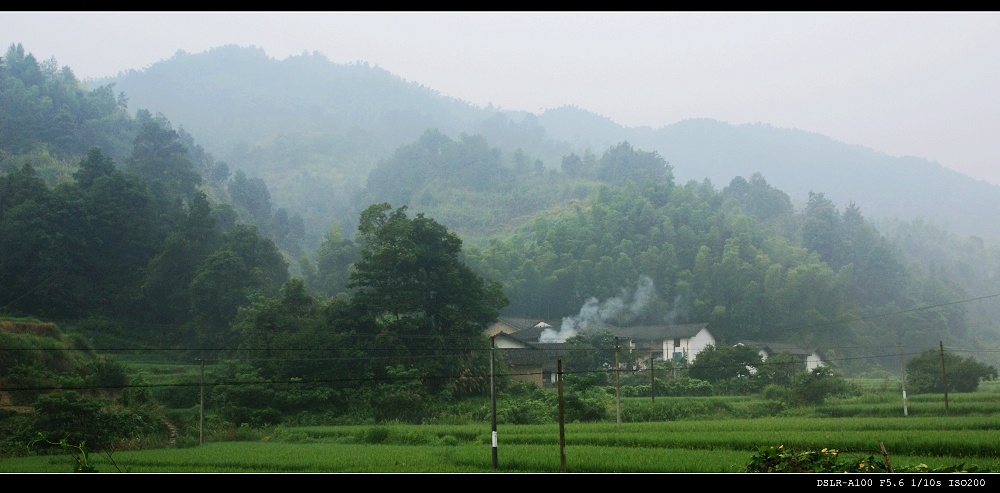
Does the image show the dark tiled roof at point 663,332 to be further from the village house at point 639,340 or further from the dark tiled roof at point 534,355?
the dark tiled roof at point 534,355

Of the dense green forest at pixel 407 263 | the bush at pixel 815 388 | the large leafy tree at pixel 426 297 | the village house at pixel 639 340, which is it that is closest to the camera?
the bush at pixel 815 388

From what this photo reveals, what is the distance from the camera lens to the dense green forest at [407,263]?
106 ft

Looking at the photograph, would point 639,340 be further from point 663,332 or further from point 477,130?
point 477,130

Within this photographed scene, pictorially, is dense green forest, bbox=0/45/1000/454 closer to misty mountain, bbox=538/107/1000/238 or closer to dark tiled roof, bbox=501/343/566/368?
dark tiled roof, bbox=501/343/566/368

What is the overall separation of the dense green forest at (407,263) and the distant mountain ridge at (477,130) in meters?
38.7

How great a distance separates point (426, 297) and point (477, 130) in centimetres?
12618

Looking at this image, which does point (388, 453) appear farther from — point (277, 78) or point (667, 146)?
point (277, 78)

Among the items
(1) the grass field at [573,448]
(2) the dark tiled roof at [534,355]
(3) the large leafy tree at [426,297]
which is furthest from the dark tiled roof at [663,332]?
(1) the grass field at [573,448]

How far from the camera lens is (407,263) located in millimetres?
33844

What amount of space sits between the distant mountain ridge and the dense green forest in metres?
38.7

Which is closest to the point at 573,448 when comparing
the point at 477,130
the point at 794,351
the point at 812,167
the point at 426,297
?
the point at 426,297

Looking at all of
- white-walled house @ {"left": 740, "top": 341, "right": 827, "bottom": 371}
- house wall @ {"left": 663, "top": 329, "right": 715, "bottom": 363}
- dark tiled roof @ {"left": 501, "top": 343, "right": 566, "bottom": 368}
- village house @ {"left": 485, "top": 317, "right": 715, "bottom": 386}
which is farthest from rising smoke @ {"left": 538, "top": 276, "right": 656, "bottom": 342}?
dark tiled roof @ {"left": 501, "top": 343, "right": 566, "bottom": 368}

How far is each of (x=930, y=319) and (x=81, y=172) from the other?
61.5 m
